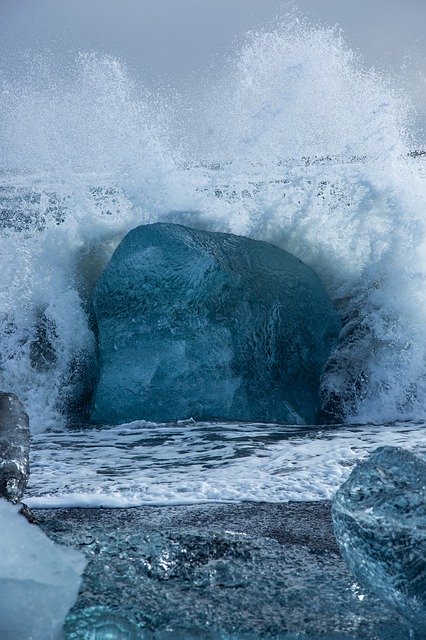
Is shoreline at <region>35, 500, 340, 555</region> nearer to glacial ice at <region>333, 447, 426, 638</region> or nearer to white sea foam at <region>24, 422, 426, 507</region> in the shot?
white sea foam at <region>24, 422, 426, 507</region>

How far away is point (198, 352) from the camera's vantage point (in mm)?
5344

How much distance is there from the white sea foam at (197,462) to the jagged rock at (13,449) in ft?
0.90

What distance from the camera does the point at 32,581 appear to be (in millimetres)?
1812

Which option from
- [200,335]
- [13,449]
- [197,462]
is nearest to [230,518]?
[13,449]

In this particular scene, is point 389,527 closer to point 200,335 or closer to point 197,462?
point 197,462

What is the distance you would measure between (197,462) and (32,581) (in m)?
2.14

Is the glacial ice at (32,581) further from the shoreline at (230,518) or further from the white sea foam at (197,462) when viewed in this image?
the white sea foam at (197,462)

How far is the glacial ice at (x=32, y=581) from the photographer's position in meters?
1.69

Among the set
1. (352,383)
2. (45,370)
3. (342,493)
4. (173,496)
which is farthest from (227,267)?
(342,493)

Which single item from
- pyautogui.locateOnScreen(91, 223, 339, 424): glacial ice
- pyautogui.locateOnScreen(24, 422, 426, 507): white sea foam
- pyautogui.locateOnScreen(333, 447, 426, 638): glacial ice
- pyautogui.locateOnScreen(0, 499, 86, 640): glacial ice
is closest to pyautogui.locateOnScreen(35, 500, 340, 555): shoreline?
pyautogui.locateOnScreen(24, 422, 426, 507): white sea foam

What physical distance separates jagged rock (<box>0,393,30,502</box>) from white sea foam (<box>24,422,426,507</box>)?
27 centimetres

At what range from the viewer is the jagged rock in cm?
273

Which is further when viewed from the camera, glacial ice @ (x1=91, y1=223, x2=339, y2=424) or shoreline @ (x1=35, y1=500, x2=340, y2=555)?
glacial ice @ (x1=91, y1=223, x2=339, y2=424)

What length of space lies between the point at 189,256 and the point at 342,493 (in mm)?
3741
